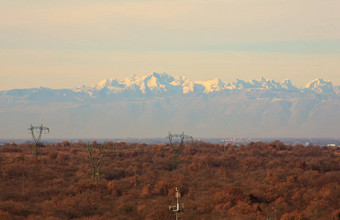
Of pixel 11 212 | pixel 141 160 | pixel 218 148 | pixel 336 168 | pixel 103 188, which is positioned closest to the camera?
pixel 11 212

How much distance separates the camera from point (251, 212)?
43062 mm

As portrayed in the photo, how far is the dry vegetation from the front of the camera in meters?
42.8

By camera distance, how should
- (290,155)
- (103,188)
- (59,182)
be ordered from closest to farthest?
1. (103,188)
2. (59,182)
3. (290,155)

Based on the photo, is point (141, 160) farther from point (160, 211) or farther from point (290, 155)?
point (160, 211)

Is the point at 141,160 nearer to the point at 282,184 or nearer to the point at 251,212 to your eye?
the point at 282,184

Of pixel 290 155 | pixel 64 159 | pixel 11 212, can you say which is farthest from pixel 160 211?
pixel 290 155

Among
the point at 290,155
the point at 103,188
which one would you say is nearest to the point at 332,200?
the point at 103,188

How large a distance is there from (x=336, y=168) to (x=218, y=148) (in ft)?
130

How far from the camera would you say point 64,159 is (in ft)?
265

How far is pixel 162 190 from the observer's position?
54875mm

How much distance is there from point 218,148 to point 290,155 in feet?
67.7

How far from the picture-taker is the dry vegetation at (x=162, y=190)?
4275 centimetres

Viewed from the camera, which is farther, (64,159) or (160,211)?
(64,159)

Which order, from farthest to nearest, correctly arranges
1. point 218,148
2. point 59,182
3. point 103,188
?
point 218,148, point 59,182, point 103,188
